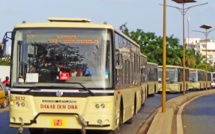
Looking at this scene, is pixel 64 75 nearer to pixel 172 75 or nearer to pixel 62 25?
pixel 62 25

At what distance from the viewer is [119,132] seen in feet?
55.8

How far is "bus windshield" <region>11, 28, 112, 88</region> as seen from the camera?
521 inches

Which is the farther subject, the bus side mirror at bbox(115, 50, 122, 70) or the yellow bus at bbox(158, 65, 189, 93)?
the yellow bus at bbox(158, 65, 189, 93)

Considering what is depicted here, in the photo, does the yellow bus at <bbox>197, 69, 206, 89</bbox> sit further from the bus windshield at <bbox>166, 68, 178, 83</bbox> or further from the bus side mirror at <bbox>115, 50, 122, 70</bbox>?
the bus side mirror at <bbox>115, 50, 122, 70</bbox>

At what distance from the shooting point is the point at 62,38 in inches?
532

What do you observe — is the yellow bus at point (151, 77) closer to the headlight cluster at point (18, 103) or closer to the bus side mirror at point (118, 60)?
the bus side mirror at point (118, 60)

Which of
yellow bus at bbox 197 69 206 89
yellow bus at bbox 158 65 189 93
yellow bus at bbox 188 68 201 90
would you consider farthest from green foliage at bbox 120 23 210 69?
yellow bus at bbox 158 65 189 93

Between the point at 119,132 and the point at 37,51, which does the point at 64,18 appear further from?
Result: the point at 119,132

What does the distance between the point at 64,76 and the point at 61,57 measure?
1.72 ft

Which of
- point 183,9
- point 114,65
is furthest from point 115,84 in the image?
point 183,9

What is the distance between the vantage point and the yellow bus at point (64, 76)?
13.0 m

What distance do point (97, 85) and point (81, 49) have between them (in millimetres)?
991

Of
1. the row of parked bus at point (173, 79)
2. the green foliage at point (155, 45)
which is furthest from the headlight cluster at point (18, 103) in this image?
the green foliage at point (155, 45)

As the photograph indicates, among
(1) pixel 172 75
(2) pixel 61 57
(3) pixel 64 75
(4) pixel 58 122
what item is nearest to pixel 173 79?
(1) pixel 172 75
